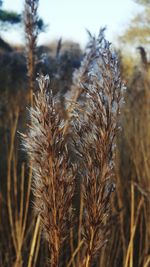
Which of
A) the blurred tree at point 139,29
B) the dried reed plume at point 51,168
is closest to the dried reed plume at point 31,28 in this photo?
the dried reed plume at point 51,168

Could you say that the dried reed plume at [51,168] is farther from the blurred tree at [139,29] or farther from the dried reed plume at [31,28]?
the blurred tree at [139,29]

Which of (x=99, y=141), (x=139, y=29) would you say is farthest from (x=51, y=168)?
(x=139, y=29)

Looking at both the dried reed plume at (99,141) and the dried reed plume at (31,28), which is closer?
the dried reed plume at (99,141)

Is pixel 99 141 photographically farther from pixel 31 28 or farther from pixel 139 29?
pixel 139 29

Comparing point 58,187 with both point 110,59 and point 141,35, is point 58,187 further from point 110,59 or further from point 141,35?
point 141,35

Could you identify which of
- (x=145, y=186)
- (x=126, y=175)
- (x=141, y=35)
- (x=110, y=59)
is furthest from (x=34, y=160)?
(x=141, y=35)

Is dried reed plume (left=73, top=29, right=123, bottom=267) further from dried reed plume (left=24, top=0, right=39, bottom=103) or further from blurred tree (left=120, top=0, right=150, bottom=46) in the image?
blurred tree (left=120, top=0, right=150, bottom=46)
